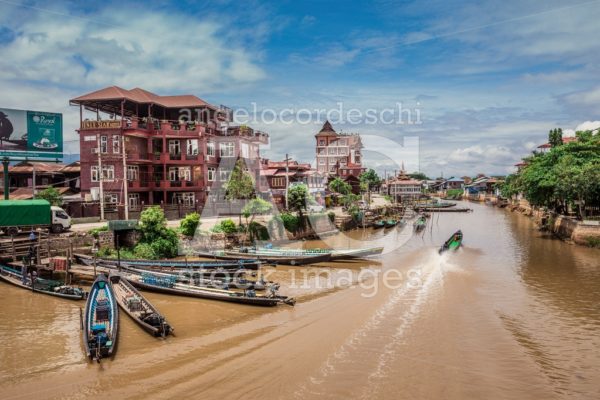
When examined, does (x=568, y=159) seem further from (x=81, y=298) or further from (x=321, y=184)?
(x=81, y=298)

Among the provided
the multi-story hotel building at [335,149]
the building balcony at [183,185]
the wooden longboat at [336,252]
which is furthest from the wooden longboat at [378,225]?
the multi-story hotel building at [335,149]

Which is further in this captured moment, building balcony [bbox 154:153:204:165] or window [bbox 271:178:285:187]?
window [bbox 271:178:285:187]

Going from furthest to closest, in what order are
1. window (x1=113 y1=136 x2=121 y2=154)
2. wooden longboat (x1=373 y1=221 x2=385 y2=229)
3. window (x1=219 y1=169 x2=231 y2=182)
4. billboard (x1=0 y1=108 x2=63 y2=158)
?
1. wooden longboat (x1=373 y1=221 x2=385 y2=229)
2. window (x1=219 y1=169 x2=231 y2=182)
3. window (x1=113 y1=136 x2=121 y2=154)
4. billboard (x1=0 y1=108 x2=63 y2=158)

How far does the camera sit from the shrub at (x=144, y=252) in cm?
3091

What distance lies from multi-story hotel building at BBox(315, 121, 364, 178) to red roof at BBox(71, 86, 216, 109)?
2264 inches

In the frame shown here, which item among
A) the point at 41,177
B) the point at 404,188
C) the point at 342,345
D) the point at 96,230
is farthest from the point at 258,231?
the point at 404,188

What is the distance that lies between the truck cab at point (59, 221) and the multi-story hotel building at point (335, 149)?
75941mm

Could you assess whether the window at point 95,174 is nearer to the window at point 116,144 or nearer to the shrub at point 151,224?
the window at point 116,144

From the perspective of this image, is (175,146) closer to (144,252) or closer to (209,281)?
(144,252)

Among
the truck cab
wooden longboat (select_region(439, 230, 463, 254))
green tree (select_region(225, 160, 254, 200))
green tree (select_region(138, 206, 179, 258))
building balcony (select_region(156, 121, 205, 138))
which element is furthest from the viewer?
building balcony (select_region(156, 121, 205, 138))

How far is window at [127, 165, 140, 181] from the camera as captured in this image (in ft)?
142

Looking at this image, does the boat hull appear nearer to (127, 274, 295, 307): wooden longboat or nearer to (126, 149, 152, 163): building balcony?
(127, 274, 295, 307): wooden longboat

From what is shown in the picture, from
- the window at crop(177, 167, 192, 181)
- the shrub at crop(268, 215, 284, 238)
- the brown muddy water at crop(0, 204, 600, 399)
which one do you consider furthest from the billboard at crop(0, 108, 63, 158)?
the shrub at crop(268, 215, 284, 238)

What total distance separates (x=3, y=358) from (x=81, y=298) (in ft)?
21.4
